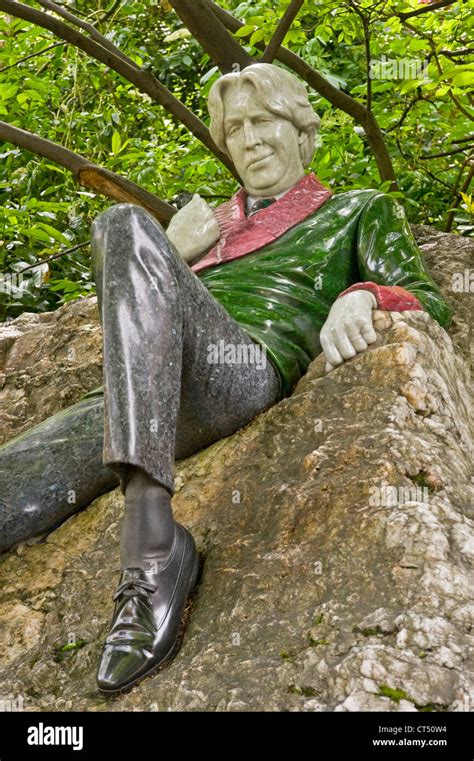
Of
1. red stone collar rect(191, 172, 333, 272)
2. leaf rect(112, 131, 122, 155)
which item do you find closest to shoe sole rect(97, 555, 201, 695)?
red stone collar rect(191, 172, 333, 272)

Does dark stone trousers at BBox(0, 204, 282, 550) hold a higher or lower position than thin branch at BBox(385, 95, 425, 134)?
lower

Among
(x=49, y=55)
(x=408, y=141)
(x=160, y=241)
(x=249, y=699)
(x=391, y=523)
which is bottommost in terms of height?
(x=249, y=699)

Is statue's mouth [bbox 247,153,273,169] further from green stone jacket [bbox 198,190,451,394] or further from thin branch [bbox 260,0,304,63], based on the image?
thin branch [bbox 260,0,304,63]

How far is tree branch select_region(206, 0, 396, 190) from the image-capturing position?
4.80 metres

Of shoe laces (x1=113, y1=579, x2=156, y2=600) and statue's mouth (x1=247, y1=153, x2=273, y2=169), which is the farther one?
statue's mouth (x1=247, y1=153, x2=273, y2=169)

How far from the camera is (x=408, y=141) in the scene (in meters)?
5.66

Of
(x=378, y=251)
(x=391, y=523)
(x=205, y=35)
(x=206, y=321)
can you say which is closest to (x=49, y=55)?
(x=205, y=35)

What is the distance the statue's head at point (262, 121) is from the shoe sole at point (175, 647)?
1498 millimetres

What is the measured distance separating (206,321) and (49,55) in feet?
13.5

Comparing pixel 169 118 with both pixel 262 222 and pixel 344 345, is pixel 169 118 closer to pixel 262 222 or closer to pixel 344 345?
pixel 262 222

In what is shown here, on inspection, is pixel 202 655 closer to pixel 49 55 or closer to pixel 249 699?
pixel 249 699

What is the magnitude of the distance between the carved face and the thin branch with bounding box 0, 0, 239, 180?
1022mm

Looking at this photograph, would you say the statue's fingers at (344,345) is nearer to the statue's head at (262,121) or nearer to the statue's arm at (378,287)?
the statue's arm at (378,287)

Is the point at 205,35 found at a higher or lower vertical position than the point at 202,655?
higher
